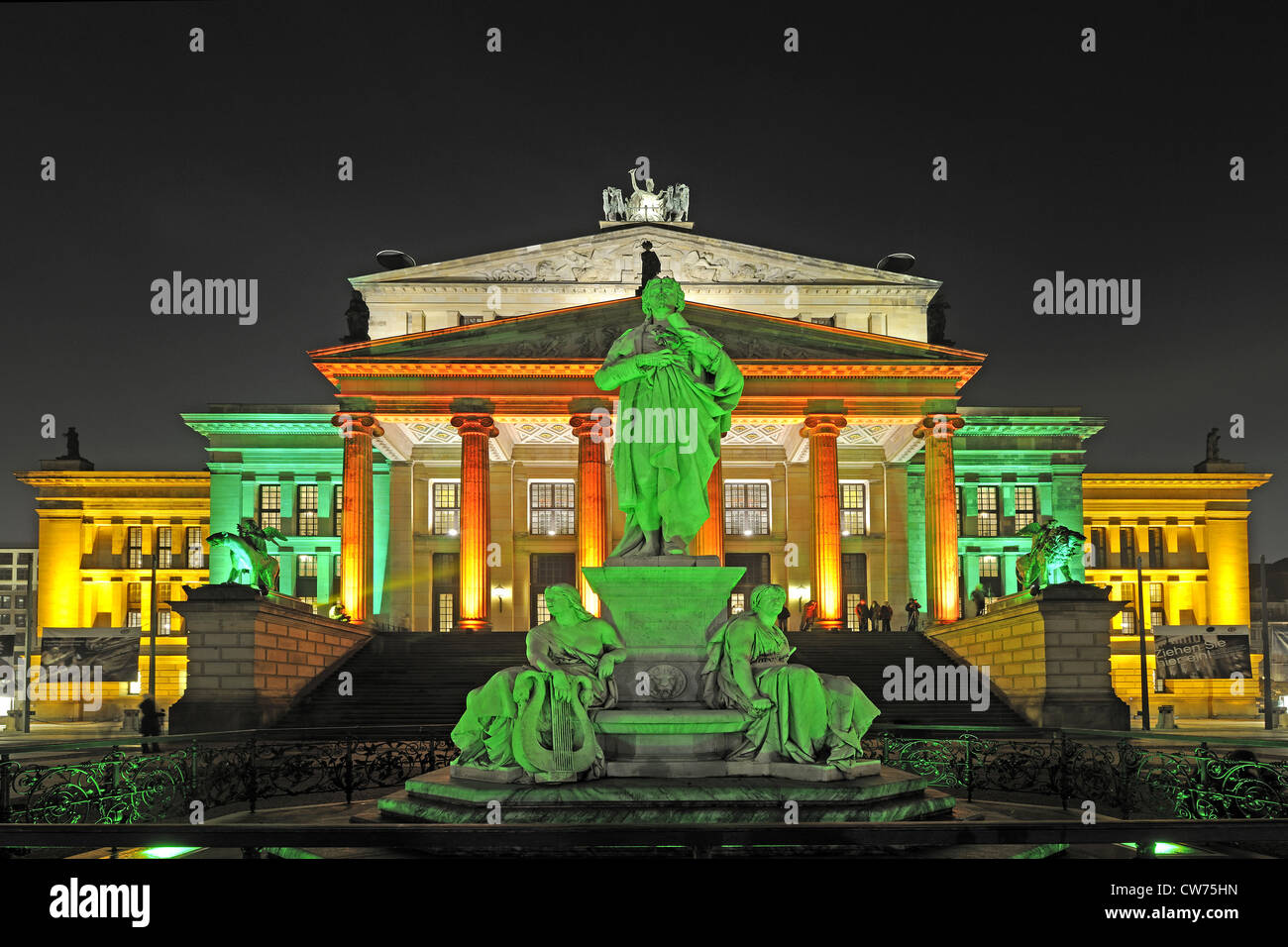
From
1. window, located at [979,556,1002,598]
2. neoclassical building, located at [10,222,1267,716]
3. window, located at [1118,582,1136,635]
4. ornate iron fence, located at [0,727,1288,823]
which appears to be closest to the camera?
ornate iron fence, located at [0,727,1288,823]

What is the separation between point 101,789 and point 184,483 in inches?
2175

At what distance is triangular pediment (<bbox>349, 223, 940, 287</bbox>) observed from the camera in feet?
190

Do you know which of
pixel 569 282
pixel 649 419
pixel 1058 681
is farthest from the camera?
pixel 569 282

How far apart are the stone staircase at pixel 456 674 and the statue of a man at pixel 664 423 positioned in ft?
63.8

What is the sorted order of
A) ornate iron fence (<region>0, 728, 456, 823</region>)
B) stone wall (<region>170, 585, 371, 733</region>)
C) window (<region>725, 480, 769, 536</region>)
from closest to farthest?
ornate iron fence (<region>0, 728, 456, 823</region>) < stone wall (<region>170, 585, 371, 733</region>) < window (<region>725, 480, 769, 536</region>)

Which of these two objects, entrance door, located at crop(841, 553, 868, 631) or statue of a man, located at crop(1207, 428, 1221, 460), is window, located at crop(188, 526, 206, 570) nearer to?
entrance door, located at crop(841, 553, 868, 631)

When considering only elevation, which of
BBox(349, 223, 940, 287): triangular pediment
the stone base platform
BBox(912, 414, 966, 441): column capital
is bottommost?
the stone base platform

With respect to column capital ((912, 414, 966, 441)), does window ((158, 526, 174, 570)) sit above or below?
below

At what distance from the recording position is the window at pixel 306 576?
192 ft

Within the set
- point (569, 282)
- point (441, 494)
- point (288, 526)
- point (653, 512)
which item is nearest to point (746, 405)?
point (569, 282)

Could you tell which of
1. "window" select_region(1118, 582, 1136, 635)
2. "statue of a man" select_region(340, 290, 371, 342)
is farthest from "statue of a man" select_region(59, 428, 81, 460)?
"window" select_region(1118, 582, 1136, 635)

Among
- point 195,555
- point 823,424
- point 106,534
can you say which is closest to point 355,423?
point 823,424
